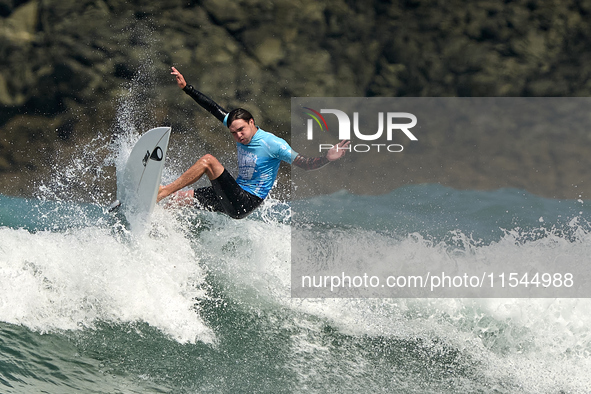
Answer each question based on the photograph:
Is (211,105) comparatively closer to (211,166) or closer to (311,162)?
(211,166)

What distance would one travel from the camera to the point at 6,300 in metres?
4.06

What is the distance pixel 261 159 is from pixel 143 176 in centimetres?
104

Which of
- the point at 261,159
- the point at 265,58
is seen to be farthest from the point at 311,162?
the point at 265,58

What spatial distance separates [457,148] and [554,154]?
1.69 m

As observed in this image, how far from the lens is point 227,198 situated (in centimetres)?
446

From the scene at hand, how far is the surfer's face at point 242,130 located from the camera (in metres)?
4.25

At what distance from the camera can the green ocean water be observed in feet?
12.0

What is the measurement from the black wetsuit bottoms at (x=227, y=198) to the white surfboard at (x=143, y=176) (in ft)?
1.43

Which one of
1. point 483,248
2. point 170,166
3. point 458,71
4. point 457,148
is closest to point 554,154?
point 457,148

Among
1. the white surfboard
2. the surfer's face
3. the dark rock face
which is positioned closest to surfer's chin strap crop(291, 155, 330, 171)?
the surfer's face

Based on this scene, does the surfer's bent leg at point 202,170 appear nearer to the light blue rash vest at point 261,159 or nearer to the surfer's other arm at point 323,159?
the light blue rash vest at point 261,159

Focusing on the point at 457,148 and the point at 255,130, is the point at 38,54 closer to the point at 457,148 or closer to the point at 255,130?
the point at 255,130

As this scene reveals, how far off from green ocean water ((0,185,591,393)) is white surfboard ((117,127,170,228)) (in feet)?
0.56

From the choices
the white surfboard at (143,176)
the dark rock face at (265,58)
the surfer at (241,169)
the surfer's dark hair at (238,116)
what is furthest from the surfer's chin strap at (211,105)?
the dark rock face at (265,58)
